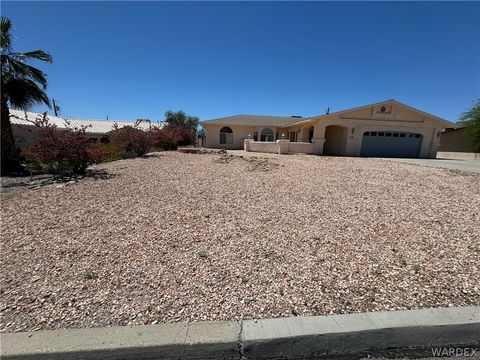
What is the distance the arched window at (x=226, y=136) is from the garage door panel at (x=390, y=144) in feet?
44.2

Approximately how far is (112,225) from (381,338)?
13.0ft

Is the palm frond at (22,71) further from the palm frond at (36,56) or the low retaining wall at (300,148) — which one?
the low retaining wall at (300,148)

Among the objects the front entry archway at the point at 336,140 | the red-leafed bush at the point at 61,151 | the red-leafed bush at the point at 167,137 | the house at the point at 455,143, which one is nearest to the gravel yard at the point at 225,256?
the red-leafed bush at the point at 61,151

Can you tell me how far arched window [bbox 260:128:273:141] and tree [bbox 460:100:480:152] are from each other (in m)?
19.5

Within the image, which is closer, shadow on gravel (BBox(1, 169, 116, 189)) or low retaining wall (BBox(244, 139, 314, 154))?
shadow on gravel (BBox(1, 169, 116, 189))

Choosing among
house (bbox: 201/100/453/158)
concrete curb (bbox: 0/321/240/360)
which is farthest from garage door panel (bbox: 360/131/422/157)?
concrete curb (bbox: 0/321/240/360)

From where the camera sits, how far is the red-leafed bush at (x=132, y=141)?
53.5ft

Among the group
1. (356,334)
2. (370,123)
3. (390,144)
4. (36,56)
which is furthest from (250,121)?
(356,334)

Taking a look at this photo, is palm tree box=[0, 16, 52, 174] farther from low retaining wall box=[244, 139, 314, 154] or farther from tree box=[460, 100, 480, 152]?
tree box=[460, 100, 480, 152]

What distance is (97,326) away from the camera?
6.93ft

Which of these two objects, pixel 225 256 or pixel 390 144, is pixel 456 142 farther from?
pixel 225 256

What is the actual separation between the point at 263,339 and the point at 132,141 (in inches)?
642

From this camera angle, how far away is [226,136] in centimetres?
2845

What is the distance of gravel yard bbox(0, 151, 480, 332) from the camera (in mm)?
2361
